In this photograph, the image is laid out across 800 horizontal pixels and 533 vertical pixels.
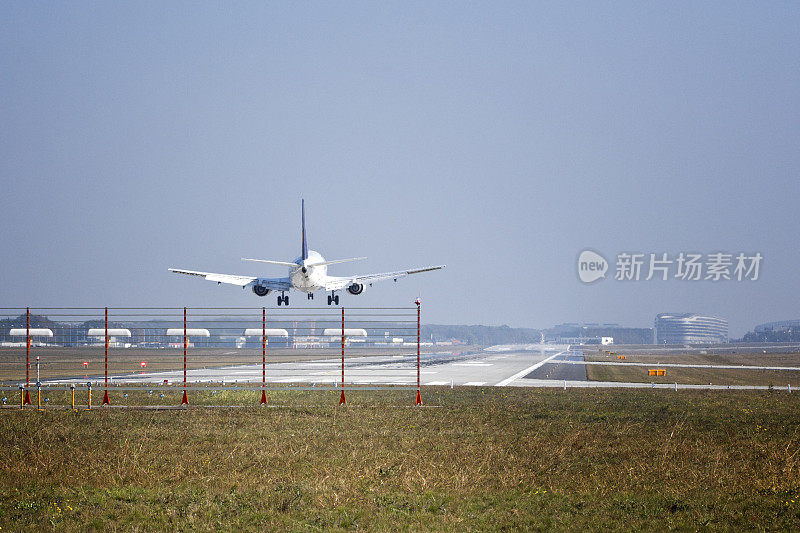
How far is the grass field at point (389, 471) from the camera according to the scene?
40.8 ft

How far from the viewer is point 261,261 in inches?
2079

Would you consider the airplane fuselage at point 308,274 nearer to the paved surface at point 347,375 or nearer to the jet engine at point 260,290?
the jet engine at point 260,290

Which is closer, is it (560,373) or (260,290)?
(260,290)

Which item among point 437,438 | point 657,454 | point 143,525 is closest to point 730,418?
point 657,454

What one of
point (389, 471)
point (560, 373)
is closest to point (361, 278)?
point (560, 373)

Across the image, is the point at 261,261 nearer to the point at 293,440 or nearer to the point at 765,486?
the point at 293,440

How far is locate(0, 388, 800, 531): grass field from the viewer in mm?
12438

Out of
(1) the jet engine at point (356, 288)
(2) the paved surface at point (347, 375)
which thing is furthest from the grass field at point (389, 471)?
(1) the jet engine at point (356, 288)

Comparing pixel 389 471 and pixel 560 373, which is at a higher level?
pixel 389 471

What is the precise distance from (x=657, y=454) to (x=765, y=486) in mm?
3805

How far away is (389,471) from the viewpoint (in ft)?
52.5

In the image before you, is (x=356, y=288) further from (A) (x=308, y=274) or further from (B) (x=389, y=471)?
(B) (x=389, y=471)

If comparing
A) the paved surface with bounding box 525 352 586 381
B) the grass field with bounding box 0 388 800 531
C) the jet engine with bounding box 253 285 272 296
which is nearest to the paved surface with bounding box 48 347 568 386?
the paved surface with bounding box 525 352 586 381

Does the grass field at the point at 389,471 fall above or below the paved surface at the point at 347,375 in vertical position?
above
